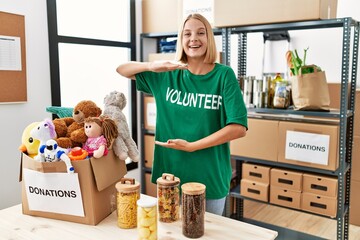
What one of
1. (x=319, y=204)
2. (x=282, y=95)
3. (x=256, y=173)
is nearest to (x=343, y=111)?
(x=282, y=95)

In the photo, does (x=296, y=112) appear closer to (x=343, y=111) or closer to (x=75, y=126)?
(x=343, y=111)

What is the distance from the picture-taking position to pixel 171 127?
1.51 m

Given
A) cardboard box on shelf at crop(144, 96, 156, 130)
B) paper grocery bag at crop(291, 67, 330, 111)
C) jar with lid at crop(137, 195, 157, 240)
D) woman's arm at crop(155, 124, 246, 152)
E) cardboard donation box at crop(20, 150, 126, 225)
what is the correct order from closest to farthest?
jar with lid at crop(137, 195, 157, 240) < cardboard donation box at crop(20, 150, 126, 225) < woman's arm at crop(155, 124, 246, 152) < paper grocery bag at crop(291, 67, 330, 111) < cardboard box on shelf at crop(144, 96, 156, 130)

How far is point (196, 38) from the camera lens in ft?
4.74

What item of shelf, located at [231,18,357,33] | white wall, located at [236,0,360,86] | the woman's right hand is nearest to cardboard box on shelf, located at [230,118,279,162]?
shelf, located at [231,18,357,33]

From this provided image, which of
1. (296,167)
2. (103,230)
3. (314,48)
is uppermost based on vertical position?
(314,48)

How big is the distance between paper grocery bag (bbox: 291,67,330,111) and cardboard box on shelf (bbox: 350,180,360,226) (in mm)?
952

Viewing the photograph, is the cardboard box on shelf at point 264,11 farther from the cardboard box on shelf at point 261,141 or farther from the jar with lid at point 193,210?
the jar with lid at point 193,210

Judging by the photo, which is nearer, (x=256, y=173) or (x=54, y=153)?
(x=54, y=153)

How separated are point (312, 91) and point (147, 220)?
64.6 inches

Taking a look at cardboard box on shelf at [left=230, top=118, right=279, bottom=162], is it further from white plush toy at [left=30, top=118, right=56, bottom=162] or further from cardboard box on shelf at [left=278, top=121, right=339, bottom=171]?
white plush toy at [left=30, top=118, right=56, bottom=162]

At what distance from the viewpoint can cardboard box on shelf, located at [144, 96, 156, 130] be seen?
10.0 feet

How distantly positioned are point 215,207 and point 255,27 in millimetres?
1446

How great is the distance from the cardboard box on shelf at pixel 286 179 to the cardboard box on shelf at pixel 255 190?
0.24 feet
